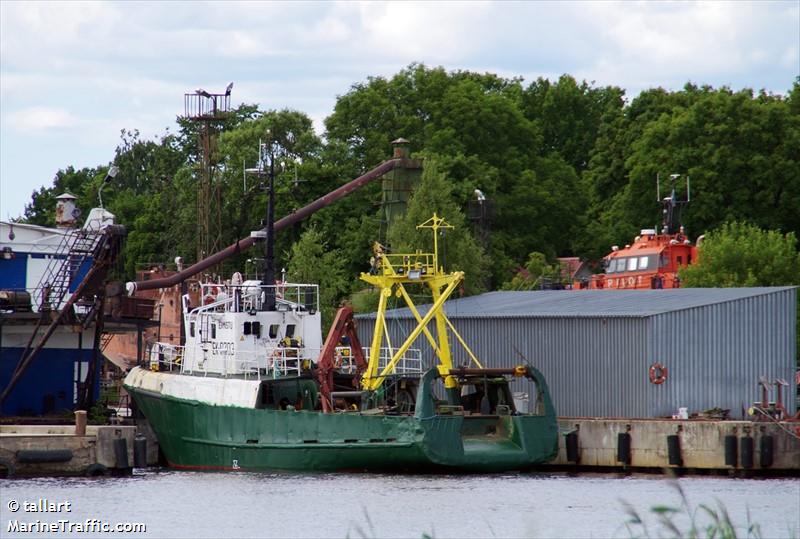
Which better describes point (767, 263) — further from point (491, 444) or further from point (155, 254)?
point (155, 254)

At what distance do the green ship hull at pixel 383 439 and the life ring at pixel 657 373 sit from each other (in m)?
4.56

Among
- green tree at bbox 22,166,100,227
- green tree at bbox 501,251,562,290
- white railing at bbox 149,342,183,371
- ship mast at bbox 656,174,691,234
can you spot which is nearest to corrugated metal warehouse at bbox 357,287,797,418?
white railing at bbox 149,342,183,371

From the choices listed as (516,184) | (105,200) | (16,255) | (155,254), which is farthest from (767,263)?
(105,200)

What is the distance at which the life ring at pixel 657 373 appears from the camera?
46.2 metres

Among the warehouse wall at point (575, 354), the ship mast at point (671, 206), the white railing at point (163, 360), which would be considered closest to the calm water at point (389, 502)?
the warehouse wall at point (575, 354)

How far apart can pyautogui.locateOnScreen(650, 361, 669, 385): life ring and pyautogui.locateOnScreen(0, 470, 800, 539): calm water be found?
10.0ft

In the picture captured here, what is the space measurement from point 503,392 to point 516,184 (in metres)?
39.6

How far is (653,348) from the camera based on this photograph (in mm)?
46188

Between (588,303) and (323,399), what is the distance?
10.6 metres

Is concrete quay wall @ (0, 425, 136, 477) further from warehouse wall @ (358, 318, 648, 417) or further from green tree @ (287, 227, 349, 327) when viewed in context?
green tree @ (287, 227, 349, 327)

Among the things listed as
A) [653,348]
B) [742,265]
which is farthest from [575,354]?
[742,265]

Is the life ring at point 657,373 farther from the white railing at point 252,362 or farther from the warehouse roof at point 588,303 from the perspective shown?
the white railing at point 252,362

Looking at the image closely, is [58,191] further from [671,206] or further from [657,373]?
[657,373]

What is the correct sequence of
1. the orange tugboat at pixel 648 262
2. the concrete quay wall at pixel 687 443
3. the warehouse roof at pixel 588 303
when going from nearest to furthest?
the concrete quay wall at pixel 687 443 < the warehouse roof at pixel 588 303 < the orange tugboat at pixel 648 262
